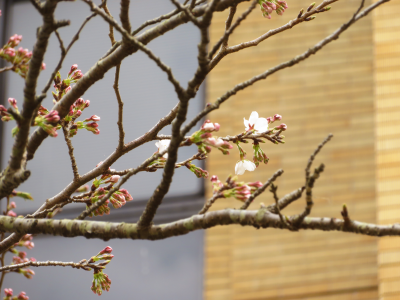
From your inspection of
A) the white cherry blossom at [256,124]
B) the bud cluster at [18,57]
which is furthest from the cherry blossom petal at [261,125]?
the bud cluster at [18,57]

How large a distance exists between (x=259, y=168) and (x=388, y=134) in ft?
3.47

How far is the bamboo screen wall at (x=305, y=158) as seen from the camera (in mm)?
3662

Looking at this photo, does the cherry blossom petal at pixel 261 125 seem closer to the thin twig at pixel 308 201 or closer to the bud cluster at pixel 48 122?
the thin twig at pixel 308 201

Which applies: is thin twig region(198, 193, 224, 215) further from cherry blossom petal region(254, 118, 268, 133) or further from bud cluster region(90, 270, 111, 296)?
bud cluster region(90, 270, 111, 296)

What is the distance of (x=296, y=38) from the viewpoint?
4129 mm

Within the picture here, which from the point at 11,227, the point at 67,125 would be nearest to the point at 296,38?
the point at 67,125

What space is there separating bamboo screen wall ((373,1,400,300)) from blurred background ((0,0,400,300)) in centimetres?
1

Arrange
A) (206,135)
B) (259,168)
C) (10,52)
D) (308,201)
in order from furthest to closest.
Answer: (259,168) < (10,52) < (206,135) < (308,201)

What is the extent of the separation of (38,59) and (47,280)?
3.35m

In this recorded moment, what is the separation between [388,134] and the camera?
10.7ft

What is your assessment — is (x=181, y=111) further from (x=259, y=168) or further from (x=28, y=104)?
(x=259, y=168)

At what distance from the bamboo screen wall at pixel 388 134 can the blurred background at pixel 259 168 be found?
15 millimetres

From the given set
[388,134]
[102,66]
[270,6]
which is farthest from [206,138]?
[388,134]

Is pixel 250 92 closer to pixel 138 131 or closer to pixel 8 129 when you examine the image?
pixel 138 131
